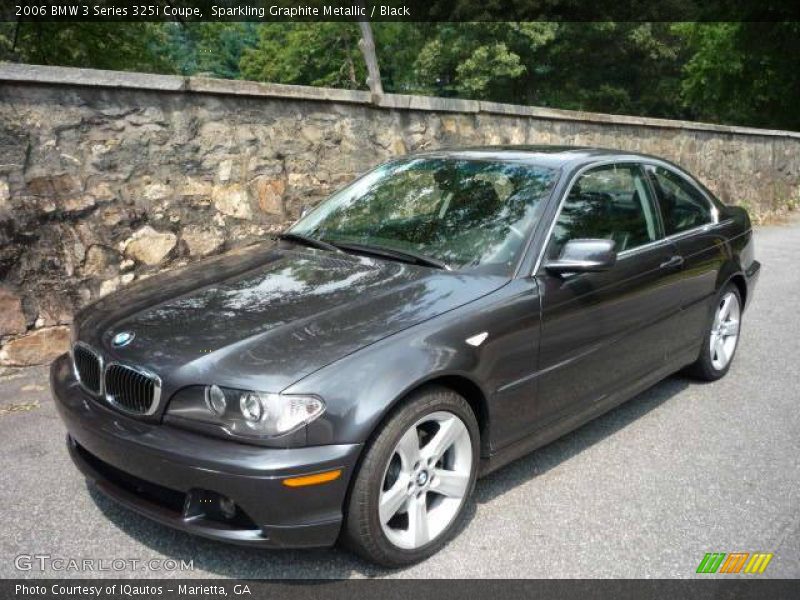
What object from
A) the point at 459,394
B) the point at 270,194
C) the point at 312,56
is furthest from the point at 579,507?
the point at 312,56

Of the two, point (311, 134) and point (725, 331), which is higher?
point (311, 134)

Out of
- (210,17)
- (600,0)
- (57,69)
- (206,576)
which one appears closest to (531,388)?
(206,576)

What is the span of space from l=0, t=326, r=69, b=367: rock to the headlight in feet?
10.1

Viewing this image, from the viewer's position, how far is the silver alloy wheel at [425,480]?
2.80 m

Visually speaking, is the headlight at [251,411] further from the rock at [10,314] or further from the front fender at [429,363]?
the rock at [10,314]

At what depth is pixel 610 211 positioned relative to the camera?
3.98m

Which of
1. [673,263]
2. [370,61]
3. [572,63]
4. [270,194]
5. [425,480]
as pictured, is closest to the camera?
[425,480]

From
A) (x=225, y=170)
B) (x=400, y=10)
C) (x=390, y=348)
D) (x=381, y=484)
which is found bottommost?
(x=381, y=484)

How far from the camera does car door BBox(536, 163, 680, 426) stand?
3406 mm

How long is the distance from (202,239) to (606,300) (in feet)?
11.9

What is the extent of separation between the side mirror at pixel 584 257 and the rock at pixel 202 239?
3.54m

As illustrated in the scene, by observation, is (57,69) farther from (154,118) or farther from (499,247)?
(499,247)

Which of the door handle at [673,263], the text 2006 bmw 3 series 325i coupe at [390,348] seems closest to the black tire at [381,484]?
the text 2006 bmw 3 series 325i coupe at [390,348]

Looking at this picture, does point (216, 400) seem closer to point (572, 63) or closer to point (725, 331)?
point (725, 331)
